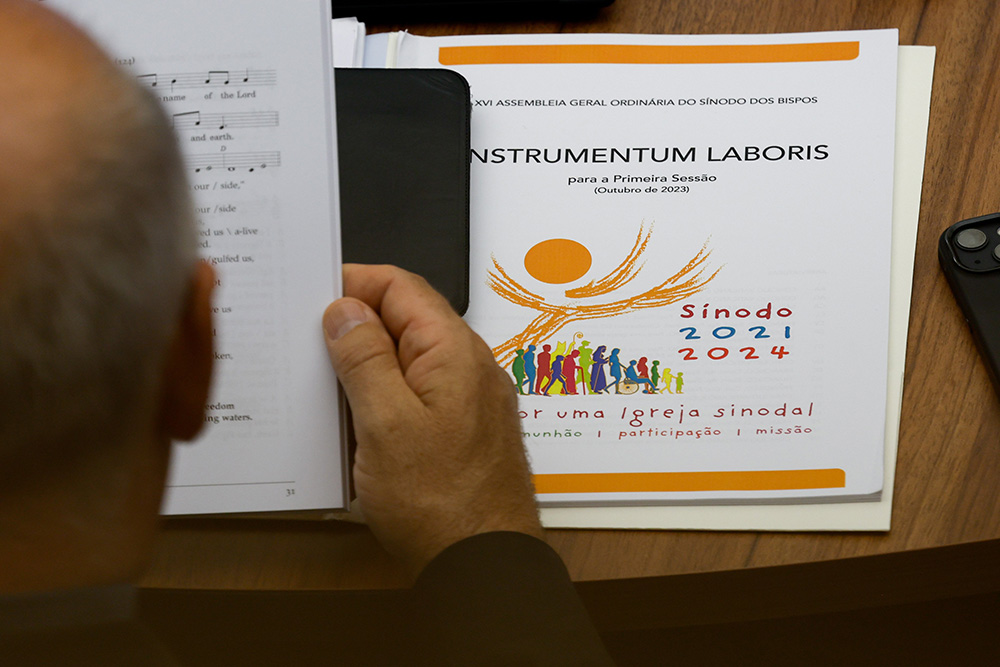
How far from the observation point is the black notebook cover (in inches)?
22.0

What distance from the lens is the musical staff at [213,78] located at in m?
0.46

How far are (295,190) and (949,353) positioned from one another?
0.44 m

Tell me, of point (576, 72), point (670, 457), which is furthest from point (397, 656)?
point (576, 72)

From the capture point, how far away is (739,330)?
0.55 m

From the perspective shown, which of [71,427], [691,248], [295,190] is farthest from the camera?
[691,248]

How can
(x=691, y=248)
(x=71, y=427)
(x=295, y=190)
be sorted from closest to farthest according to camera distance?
(x=71, y=427) < (x=295, y=190) < (x=691, y=248)

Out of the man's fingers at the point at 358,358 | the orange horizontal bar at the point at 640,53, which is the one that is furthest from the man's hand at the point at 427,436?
the orange horizontal bar at the point at 640,53

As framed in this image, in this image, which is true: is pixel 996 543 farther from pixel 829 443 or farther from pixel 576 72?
pixel 576 72

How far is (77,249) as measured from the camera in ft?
0.79

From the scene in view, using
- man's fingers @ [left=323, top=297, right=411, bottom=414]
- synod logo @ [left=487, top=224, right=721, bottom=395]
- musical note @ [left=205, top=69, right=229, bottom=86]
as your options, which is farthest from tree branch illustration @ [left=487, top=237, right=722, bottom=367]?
musical note @ [left=205, top=69, right=229, bottom=86]

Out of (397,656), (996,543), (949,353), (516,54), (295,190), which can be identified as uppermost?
(516,54)

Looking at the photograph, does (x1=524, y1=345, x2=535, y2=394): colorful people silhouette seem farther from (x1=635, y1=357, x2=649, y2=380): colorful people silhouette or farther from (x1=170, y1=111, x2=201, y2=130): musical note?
(x1=170, y1=111, x2=201, y2=130): musical note

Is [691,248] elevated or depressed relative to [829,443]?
elevated

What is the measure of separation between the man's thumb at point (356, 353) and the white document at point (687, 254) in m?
0.10
